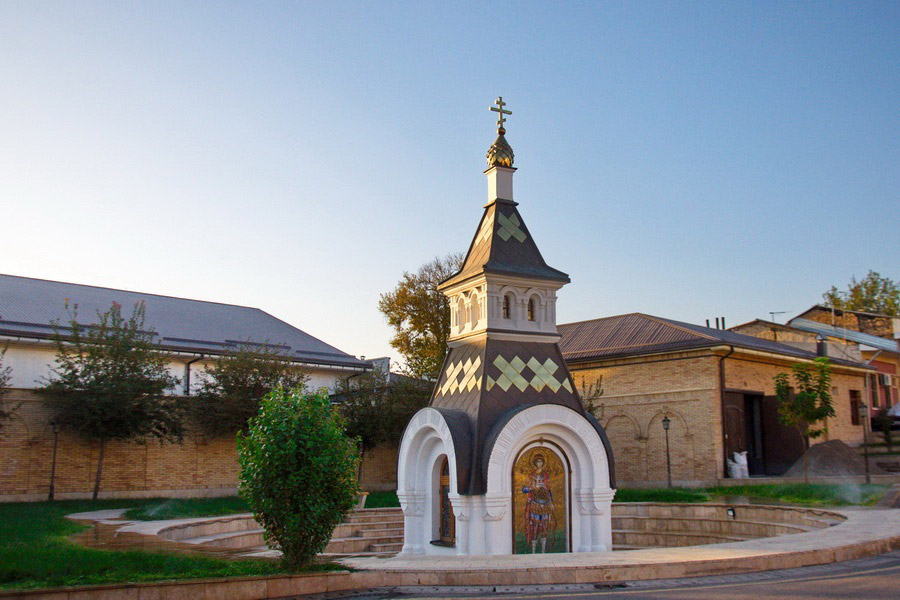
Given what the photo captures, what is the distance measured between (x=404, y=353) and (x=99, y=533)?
27.6 metres

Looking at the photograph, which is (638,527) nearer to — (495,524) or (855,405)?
(495,524)

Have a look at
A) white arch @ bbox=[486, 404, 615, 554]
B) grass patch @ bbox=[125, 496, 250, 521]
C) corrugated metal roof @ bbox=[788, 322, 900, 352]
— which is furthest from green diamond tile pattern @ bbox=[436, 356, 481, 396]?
corrugated metal roof @ bbox=[788, 322, 900, 352]

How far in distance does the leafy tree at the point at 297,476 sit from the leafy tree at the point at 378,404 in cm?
2053

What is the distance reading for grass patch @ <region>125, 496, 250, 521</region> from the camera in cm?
2055

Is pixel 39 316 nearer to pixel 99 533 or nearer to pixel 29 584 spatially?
pixel 99 533

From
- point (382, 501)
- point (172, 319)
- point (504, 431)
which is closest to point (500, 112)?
point (504, 431)

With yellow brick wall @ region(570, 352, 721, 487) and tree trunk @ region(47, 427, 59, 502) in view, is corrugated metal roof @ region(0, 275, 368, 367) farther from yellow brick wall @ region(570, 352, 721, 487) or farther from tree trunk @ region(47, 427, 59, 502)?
yellow brick wall @ region(570, 352, 721, 487)

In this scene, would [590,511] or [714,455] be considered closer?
[590,511]

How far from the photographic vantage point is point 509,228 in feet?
57.7

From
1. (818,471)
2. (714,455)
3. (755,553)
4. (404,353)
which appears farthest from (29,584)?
(404,353)

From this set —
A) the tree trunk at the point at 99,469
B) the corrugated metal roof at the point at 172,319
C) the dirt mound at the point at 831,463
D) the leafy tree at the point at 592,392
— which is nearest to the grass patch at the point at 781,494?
the dirt mound at the point at 831,463

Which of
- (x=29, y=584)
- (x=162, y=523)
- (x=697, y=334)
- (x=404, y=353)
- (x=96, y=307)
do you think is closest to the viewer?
(x=29, y=584)

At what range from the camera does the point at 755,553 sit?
12.0m

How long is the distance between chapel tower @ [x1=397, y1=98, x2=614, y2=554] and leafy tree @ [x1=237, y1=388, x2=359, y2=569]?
3.81 meters
